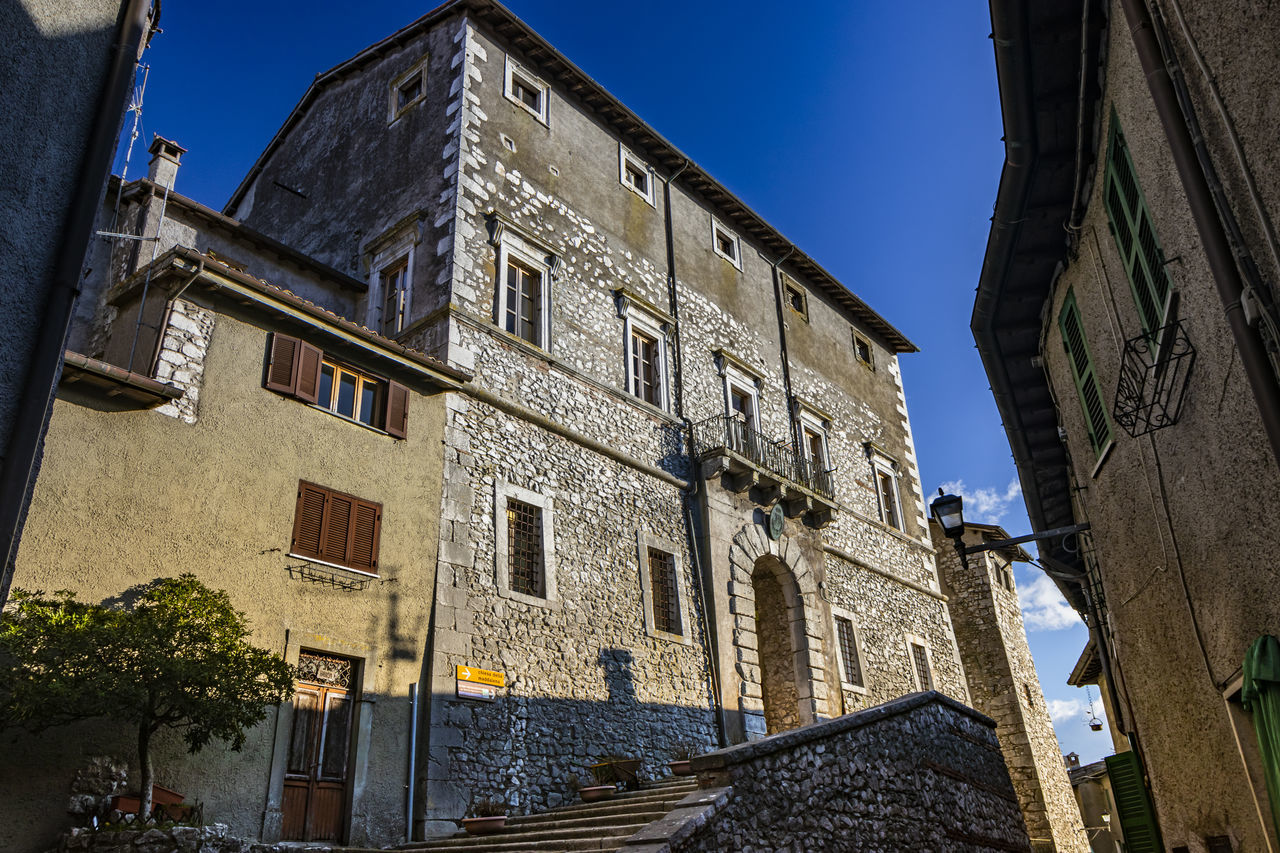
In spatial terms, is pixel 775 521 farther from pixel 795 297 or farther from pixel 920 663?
pixel 795 297

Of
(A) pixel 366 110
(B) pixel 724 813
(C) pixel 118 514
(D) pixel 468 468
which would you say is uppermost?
(A) pixel 366 110

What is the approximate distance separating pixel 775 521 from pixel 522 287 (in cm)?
666

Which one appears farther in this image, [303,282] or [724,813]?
[303,282]

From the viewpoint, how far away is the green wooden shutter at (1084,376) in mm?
9820

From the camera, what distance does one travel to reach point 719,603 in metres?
16.0

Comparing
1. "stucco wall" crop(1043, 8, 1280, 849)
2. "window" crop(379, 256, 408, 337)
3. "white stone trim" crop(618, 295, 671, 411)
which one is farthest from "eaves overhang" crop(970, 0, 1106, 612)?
"window" crop(379, 256, 408, 337)

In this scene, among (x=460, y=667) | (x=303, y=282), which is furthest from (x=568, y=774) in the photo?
(x=303, y=282)

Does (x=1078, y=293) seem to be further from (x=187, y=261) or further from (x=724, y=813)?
(x=187, y=261)

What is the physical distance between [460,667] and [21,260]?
8101mm

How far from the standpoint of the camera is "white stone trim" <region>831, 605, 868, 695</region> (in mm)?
18500

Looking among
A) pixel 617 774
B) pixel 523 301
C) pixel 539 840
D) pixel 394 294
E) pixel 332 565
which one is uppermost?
pixel 394 294

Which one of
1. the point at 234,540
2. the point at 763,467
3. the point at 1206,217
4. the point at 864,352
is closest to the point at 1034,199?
the point at 1206,217

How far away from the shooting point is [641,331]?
17.7 metres

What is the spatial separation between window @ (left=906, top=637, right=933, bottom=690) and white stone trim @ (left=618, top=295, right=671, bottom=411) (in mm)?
8722
